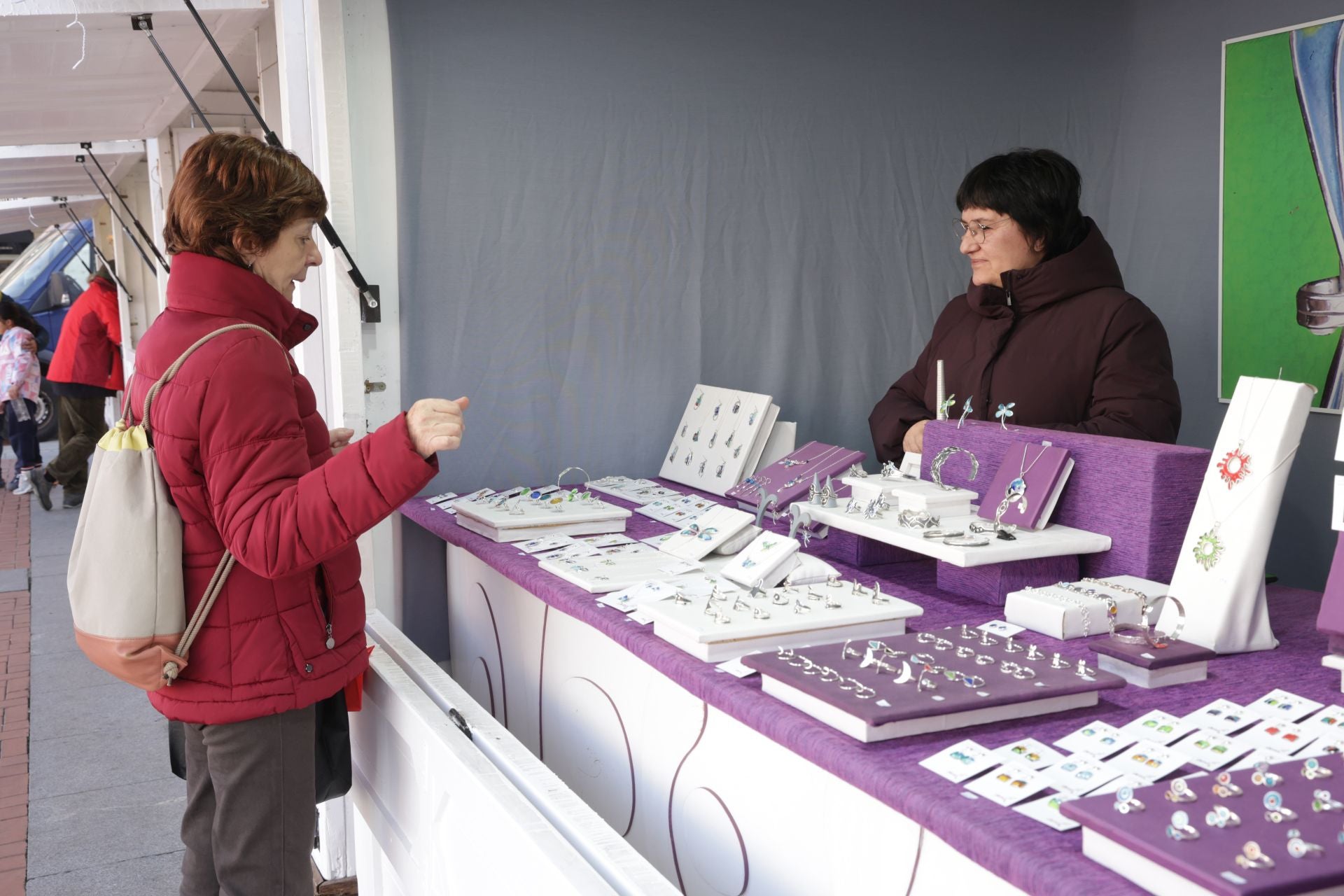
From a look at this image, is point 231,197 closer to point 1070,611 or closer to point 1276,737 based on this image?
point 1070,611

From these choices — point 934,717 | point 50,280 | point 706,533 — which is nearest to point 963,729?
point 934,717

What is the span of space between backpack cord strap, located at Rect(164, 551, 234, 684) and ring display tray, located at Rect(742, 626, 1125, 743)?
31.1 inches

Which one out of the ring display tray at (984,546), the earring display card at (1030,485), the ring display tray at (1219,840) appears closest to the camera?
the ring display tray at (1219,840)

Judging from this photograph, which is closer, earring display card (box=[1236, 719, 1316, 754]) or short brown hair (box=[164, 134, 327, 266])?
earring display card (box=[1236, 719, 1316, 754])

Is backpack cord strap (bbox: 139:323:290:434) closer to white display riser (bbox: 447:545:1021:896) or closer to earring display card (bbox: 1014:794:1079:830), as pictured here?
white display riser (bbox: 447:545:1021:896)

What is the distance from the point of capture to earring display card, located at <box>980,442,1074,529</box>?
6.24 feet

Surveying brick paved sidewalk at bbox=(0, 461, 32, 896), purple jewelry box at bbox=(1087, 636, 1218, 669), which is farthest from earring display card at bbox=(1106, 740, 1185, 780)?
brick paved sidewalk at bbox=(0, 461, 32, 896)

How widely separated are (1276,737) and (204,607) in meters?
1.44

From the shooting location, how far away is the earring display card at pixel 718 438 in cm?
301

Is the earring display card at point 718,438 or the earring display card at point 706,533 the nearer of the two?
the earring display card at point 706,533

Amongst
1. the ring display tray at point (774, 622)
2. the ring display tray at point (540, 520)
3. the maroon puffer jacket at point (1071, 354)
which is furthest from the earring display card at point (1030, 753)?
the ring display tray at point (540, 520)

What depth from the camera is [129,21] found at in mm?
2742

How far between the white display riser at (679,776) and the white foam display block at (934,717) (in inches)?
4.8

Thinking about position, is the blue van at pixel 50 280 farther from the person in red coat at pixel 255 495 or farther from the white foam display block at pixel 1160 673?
the white foam display block at pixel 1160 673
